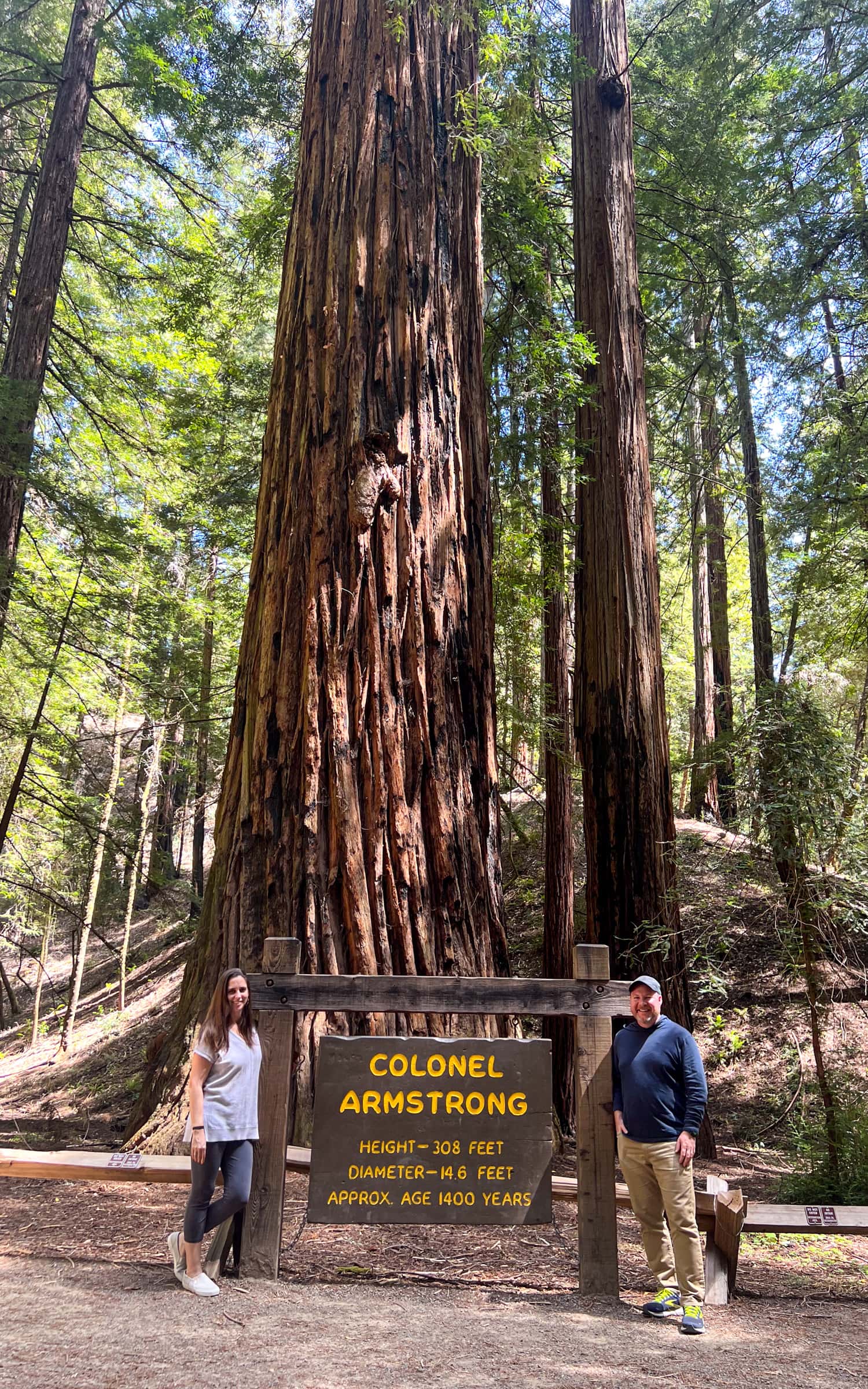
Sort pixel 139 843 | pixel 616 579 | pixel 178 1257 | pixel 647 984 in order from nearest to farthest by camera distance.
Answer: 1. pixel 178 1257
2. pixel 647 984
3. pixel 616 579
4. pixel 139 843

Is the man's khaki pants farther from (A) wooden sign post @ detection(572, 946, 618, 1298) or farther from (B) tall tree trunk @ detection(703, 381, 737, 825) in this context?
(B) tall tree trunk @ detection(703, 381, 737, 825)

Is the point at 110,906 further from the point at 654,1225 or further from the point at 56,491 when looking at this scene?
the point at 654,1225

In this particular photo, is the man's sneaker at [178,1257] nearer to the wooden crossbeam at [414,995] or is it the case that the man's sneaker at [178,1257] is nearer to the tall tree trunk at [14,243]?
the wooden crossbeam at [414,995]

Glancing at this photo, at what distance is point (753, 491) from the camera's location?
11320 mm

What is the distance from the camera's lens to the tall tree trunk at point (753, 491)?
35.3 ft

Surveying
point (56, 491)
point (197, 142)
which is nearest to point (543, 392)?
point (56, 491)

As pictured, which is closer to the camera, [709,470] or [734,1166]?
[734,1166]

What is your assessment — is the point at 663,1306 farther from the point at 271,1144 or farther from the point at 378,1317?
the point at 271,1144

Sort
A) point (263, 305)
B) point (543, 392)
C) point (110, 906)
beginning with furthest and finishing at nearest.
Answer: point (110, 906)
point (263, 305)
point (543, 392)

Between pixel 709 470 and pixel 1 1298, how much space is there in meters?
10.2

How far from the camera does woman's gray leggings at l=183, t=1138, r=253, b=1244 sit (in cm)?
348

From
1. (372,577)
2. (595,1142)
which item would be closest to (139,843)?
(372,577)

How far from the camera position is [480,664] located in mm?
5547

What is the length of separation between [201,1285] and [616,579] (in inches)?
230
